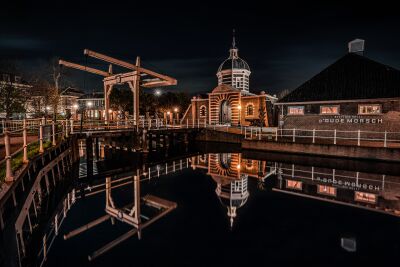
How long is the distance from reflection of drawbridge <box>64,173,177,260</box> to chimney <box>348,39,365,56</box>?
19649 mm

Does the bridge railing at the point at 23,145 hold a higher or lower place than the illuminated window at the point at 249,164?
higher

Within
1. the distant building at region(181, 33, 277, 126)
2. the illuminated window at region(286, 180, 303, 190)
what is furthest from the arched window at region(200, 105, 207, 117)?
the illuminated window at region(286, 180, 303, 190)

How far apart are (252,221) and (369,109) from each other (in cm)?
1478

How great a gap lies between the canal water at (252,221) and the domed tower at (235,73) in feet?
73.0

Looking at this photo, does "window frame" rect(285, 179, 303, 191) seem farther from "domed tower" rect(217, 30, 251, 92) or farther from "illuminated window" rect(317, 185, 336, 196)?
"domed tower" rect(217, 30, 251, 92)

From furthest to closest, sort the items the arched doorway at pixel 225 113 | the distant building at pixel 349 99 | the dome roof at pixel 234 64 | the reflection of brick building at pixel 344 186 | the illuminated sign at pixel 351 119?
the dome roof at pixel 234 64, the arched doorway at pixel 225 113, the illuminated sign at pixel 351 119, the distant building at pixel 349 99, the reflection of brick building at pixel 344 186

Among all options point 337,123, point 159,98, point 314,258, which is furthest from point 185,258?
point 159,98

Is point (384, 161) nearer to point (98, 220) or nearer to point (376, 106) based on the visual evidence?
point (376, 106)

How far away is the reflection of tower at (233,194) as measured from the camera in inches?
323

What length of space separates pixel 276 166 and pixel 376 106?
28.3 feet

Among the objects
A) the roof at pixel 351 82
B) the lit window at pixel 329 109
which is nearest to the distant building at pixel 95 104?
the roof at pixel 351 82

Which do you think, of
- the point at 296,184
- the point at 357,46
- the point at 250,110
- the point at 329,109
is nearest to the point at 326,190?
the point at 296,184

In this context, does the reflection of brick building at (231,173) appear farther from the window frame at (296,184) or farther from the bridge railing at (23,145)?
the bridge railing at (23,145)

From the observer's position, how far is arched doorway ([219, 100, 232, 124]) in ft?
104
